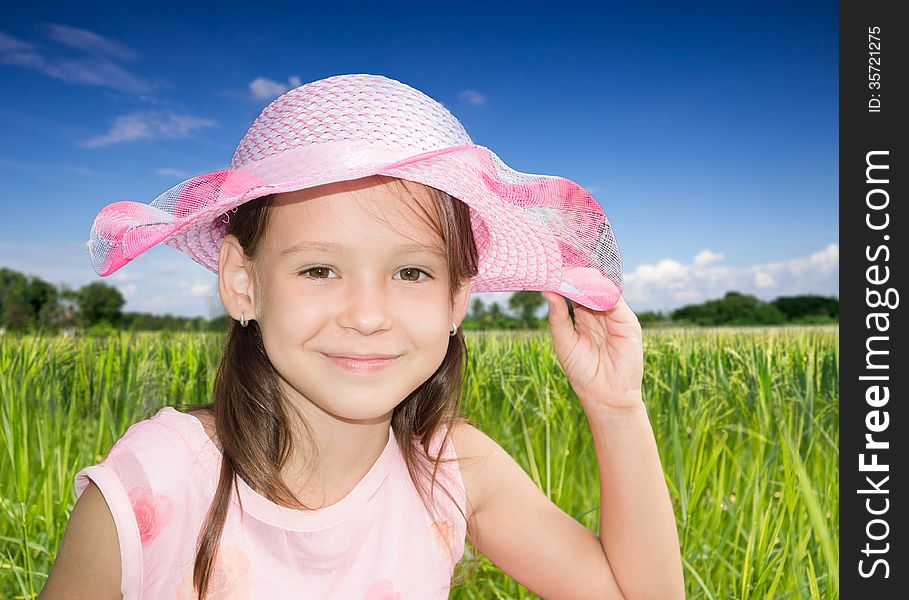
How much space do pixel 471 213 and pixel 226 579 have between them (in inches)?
31.8

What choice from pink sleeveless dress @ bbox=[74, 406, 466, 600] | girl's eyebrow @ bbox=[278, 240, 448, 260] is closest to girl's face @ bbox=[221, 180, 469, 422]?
girl's eyebrow @ bbox=[278, 240, 448, 260]

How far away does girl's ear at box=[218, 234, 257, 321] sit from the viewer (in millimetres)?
1355

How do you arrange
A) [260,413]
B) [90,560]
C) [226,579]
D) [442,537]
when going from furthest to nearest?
[442,537]
[260,413]
[226,579]
[90,560]

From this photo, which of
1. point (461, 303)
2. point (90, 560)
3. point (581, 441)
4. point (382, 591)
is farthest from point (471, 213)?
point (581, 441)

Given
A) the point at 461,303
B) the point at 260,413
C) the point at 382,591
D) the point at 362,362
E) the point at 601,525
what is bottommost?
the point at 382,591

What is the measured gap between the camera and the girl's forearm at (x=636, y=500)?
1.44 meters

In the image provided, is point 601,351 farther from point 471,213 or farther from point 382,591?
point 382,591

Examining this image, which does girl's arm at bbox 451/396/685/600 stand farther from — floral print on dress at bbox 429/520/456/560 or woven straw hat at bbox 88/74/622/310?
woven straw hat at bbox 88/74/622/310

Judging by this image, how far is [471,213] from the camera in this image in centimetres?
139

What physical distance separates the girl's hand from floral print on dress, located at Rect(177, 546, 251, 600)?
2.34ft

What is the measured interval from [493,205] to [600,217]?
0.68 ft

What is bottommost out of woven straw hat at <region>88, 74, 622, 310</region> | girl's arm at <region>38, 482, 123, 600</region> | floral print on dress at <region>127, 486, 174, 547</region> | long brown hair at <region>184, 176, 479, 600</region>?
girl's arm at <region>38, 482, 123, 600</region>

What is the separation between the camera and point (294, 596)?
1.35 metres
